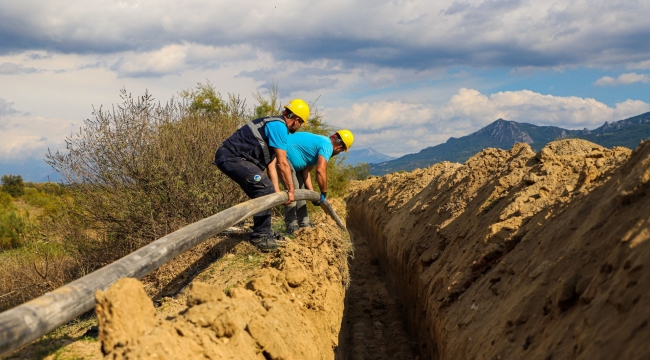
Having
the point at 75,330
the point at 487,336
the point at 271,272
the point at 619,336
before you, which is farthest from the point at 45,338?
the point at 619,336

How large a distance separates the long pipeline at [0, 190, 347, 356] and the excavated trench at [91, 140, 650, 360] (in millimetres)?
232

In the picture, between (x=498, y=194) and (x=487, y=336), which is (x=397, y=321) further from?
(x=487, y=336)

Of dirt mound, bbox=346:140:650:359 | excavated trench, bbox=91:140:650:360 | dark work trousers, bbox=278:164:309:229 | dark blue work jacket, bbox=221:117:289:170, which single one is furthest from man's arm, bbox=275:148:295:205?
dirt mound, bbox=346:140:650:359

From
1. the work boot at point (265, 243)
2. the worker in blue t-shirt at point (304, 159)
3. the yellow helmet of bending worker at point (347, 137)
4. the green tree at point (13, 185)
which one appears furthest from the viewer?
the green tree at point (13, 185)

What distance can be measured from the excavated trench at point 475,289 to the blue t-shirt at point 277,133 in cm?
127

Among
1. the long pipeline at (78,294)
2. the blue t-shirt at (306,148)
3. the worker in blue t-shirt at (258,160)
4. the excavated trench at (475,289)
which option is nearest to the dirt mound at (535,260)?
the excavated trench at (475,289)

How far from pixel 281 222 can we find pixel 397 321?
2737 millimetres

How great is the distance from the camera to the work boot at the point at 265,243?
758 cm

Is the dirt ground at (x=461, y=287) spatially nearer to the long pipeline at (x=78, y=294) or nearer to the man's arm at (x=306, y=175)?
the long pipeline at (x=78, y=294)

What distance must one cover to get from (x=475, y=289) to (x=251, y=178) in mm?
3332

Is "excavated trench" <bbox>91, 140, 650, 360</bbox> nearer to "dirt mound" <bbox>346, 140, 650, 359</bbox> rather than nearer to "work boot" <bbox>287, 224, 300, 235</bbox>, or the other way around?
"dirt mound" <bbox>346, 140, 650, 359</bbox>

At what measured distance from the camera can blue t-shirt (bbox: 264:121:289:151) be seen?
24.7 ft

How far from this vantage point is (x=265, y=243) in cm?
759

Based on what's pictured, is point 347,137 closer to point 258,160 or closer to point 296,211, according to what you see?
point 296,211
